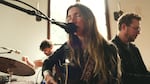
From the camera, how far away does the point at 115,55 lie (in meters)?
1.47

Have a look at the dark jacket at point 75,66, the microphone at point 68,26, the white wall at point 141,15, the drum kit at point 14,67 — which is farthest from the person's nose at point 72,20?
the white wall at point 141,15

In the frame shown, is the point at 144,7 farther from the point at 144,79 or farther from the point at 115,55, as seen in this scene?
the point at 115,55

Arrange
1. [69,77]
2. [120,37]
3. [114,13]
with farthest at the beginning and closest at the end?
[114,13] → [120,37] → [69,77]

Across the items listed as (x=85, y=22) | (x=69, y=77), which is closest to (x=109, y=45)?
(x=85, y=22)

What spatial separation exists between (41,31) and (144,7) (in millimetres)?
1719

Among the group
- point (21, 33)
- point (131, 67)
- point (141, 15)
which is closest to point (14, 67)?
point (131, 67)

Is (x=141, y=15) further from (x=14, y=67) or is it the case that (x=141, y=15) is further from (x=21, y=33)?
(x=14, y=67)

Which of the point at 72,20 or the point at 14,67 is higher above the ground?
the point at 72,20

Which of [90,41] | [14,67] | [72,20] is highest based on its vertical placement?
[72,20]

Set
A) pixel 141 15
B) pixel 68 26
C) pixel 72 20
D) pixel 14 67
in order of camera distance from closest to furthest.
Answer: pixel 68 26, pixel 72 20, pixel 14 67, pixel 141 15

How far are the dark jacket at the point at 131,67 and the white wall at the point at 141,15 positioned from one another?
70.1 inches

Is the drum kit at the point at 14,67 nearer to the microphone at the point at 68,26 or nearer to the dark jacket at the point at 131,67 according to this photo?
the dark jacket at the point at 131,67

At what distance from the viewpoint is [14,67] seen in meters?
2.46

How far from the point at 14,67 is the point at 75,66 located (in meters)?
1.19
